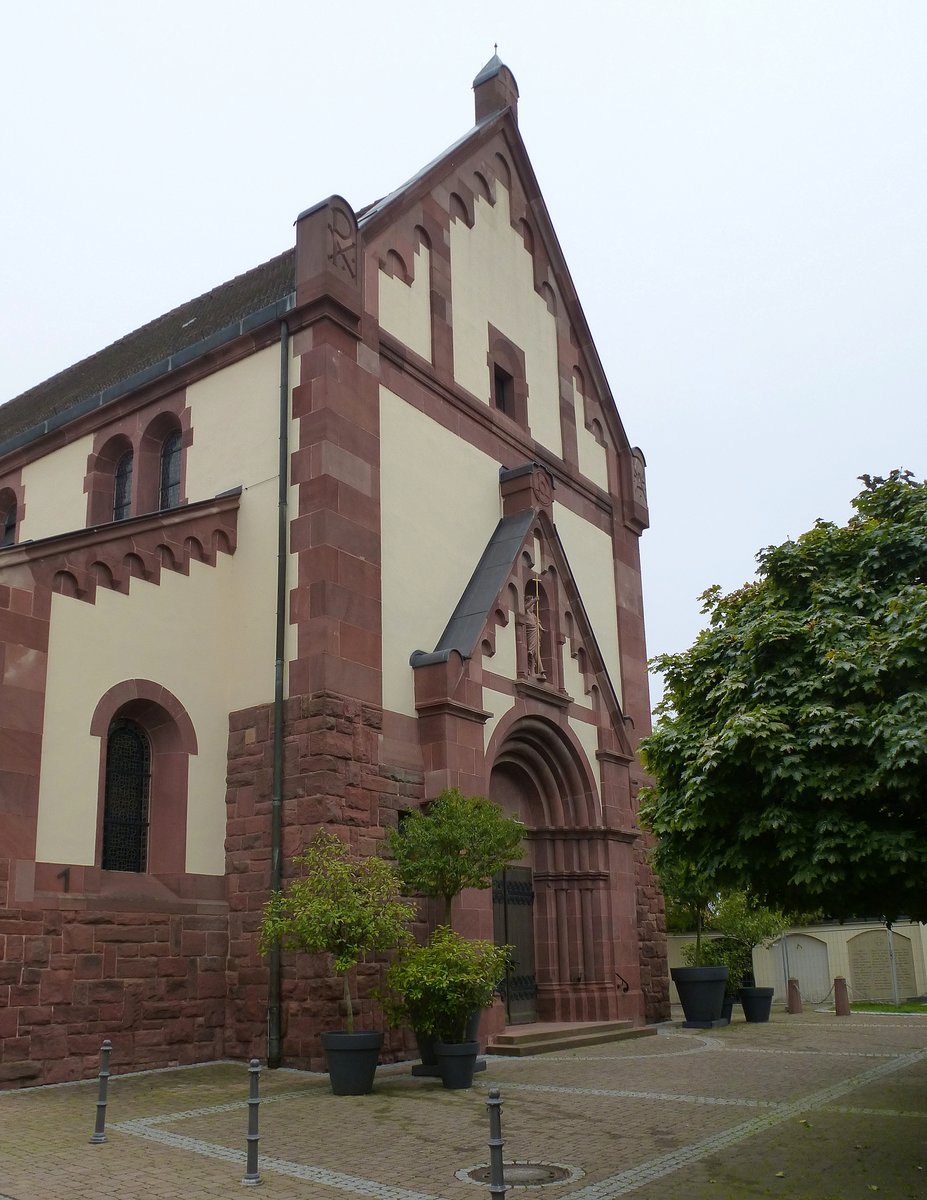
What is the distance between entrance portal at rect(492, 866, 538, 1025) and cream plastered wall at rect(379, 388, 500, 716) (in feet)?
13.5

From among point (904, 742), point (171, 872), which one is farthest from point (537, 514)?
point (904, 742)

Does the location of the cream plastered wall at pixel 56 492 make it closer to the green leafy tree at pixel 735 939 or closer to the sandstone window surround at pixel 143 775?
the sandstone window surround at pixel 143 775

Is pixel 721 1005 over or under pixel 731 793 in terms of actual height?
under

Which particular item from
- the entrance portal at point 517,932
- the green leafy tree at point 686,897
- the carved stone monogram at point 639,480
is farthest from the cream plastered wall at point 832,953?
the entrance portal at point 517,932

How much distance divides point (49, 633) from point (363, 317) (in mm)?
7186

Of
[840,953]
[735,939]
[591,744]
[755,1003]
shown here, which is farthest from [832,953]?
[591,744]

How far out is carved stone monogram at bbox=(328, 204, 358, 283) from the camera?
1844cm

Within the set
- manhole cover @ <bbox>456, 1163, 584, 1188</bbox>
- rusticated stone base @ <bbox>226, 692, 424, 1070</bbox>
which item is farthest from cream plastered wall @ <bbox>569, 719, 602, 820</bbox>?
manhole cover @ <bbox>456, 1163, 584, 1188</bbox>

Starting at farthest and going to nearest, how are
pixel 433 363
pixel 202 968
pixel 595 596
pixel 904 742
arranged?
pixel 595 596 < pixel 433 363 < pixel 202 968 < pixel 904 742

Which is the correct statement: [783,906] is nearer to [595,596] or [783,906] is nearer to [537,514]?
[537,514]

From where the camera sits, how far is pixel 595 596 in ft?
81.1

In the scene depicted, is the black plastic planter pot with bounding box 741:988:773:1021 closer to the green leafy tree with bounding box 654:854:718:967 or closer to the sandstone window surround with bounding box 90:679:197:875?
the green leafy tree with bounding box 654:854:718:967

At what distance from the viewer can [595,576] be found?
24.9 metres

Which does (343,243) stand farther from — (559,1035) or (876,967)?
(876,967)
